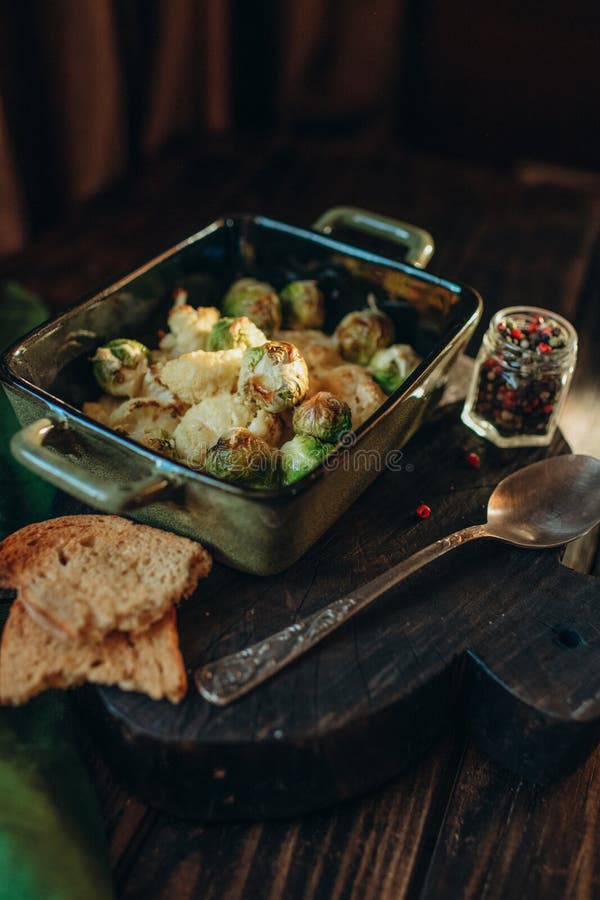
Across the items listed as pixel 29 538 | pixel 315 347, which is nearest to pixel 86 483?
pixel 29 538

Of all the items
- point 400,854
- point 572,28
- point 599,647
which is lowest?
point 400,854

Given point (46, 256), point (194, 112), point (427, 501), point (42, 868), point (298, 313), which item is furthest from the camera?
point (194, 112)

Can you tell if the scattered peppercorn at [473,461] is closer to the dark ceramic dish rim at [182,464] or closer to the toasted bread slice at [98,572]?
the dark ceramic dish rim at [182,464]

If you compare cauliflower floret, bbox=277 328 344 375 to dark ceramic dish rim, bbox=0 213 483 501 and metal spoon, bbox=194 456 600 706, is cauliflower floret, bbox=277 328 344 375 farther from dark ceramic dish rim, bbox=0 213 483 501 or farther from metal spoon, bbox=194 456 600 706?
metal spoon, bbox=194 456 600 706

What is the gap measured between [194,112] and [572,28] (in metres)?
1.91

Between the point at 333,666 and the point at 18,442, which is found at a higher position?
the point at 18,442

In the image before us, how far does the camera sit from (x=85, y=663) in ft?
4.27

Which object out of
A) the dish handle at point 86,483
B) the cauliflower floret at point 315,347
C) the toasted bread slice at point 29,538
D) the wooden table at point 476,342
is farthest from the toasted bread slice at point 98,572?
the cauliflower floret at point 315,347

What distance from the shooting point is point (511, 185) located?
305 cm

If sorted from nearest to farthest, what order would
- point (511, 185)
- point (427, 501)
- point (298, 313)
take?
1. point (427, 501)
2. point (298, 313)
3. point (511, 185)

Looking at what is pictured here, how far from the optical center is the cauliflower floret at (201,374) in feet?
5.67

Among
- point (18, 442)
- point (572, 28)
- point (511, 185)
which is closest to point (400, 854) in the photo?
point (18, 442)

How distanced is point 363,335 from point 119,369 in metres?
0.58

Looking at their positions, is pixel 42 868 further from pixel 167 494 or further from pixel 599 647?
pixel 599 647
